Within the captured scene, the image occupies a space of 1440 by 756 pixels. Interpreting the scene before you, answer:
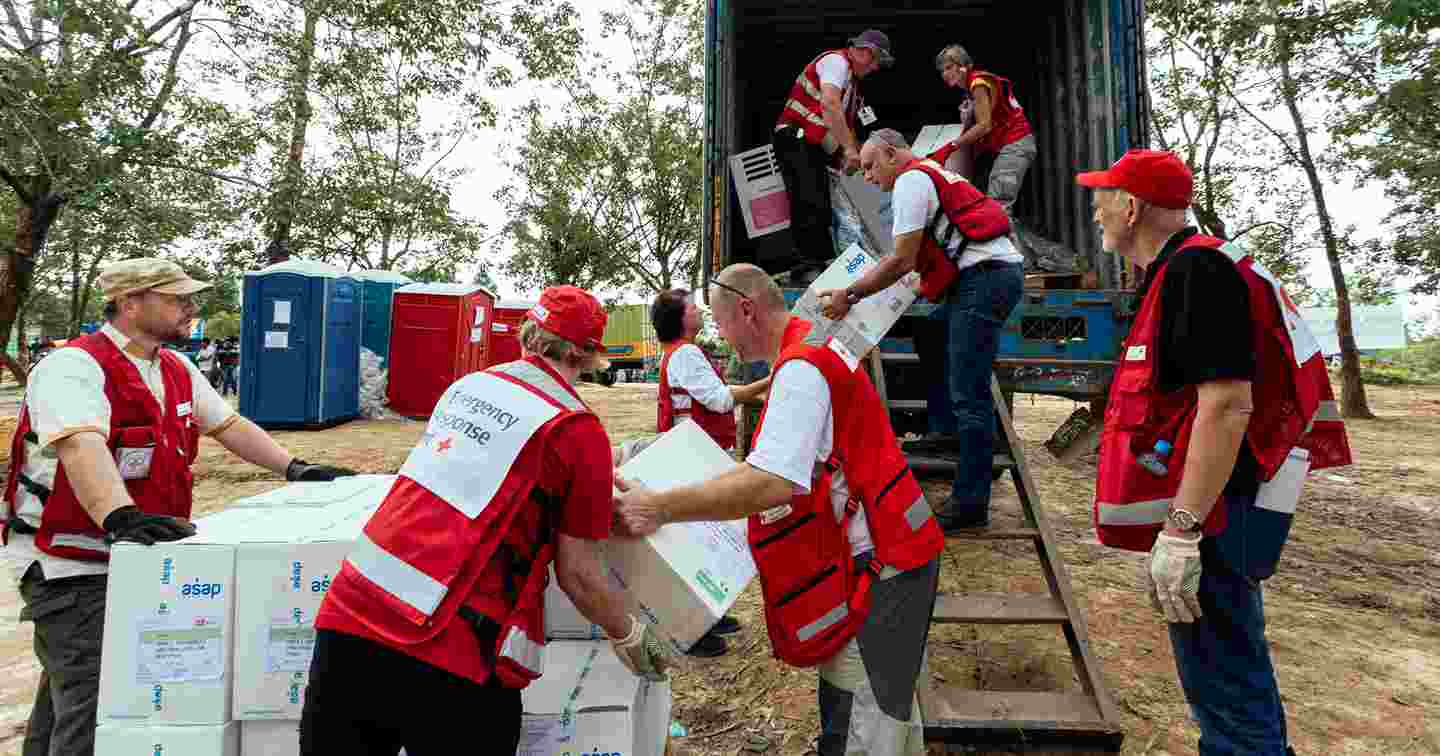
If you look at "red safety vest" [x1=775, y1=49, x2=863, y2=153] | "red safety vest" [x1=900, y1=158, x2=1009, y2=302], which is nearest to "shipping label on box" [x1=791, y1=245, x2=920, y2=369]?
"red safety vest" [x1=900, y1=158, x2=1009, y2=302]

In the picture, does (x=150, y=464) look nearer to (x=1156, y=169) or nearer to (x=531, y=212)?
(x=1156, y=169)

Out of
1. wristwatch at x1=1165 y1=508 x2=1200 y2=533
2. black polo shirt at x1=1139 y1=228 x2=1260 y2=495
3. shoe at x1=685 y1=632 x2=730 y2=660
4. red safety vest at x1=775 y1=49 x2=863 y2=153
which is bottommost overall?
shoe at x1=685 y1=632 x2=730 y2=660

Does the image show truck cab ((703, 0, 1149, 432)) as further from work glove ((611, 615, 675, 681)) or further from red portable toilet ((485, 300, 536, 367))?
red portable toilet ((485, 300, 536, 367))

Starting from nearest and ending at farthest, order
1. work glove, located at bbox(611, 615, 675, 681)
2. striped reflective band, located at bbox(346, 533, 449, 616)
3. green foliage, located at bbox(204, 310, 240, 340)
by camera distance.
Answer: striped reflective band, located at bbox(346, 533, 449, 616) < work glove, located at bbox(611, 615, 675, 681) < green foliage, located at bbox(204, 310, 240, 340)

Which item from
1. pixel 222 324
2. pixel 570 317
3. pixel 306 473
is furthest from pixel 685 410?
pixel 222 324

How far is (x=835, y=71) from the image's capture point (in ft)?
15.5

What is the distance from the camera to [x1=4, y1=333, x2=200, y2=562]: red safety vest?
2.06 metres

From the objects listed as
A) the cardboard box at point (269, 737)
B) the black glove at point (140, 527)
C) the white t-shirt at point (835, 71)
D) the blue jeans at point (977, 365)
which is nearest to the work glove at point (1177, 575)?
the blue jeans at point (977, 365)

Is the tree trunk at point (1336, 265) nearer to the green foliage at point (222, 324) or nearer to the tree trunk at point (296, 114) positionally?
the tree trunk at point (296, 114)

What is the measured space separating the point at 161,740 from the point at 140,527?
545 millimetres

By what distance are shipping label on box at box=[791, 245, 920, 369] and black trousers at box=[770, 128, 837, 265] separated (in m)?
2.48

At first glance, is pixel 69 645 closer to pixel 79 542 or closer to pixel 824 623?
pixel 79 542

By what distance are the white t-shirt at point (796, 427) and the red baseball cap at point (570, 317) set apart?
1.56 ft

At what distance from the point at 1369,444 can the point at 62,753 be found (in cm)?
1408
